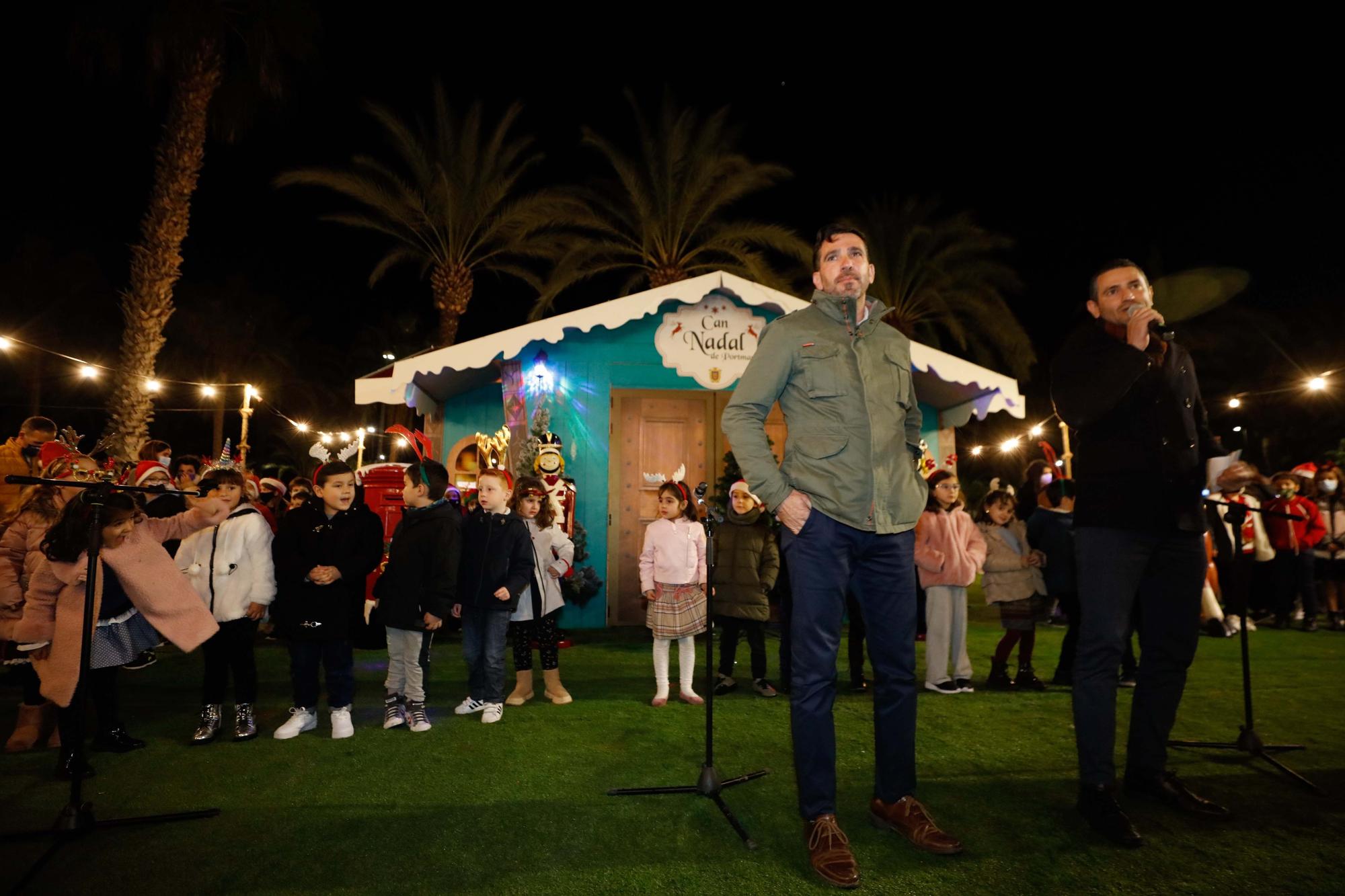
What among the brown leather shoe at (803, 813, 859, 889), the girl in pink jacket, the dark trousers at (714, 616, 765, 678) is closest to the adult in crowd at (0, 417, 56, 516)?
the dark trousers at (714, 616, 765, 678)

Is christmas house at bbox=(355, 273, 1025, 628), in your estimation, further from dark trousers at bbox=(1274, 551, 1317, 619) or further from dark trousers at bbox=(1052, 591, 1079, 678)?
dark trousers at bbox=(1052, 591, 1079, 678)

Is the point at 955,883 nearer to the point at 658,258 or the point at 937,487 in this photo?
the point at 937,487

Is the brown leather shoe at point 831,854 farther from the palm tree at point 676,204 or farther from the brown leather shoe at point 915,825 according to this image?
the palm tree at point 676,204

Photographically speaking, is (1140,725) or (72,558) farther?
(72,558)

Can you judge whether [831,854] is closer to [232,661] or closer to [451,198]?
[232,661]

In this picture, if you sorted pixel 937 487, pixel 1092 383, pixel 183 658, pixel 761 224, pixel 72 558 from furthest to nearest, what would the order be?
pixel 761 224 → pixel 183 658 → pixel 937 487 → pixel 72 558 → pixel 1092 383

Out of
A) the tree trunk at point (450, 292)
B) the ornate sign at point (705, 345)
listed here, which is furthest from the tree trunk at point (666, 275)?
the ornate sign at point (705, 345)

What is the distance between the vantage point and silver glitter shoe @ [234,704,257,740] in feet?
15.8

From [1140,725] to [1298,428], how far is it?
26864mm

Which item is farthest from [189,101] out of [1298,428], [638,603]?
[1298,428]

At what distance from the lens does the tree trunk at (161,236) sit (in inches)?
570

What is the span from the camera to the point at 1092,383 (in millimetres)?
3314

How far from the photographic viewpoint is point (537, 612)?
19.7ft

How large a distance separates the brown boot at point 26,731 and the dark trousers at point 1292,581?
489 inches
